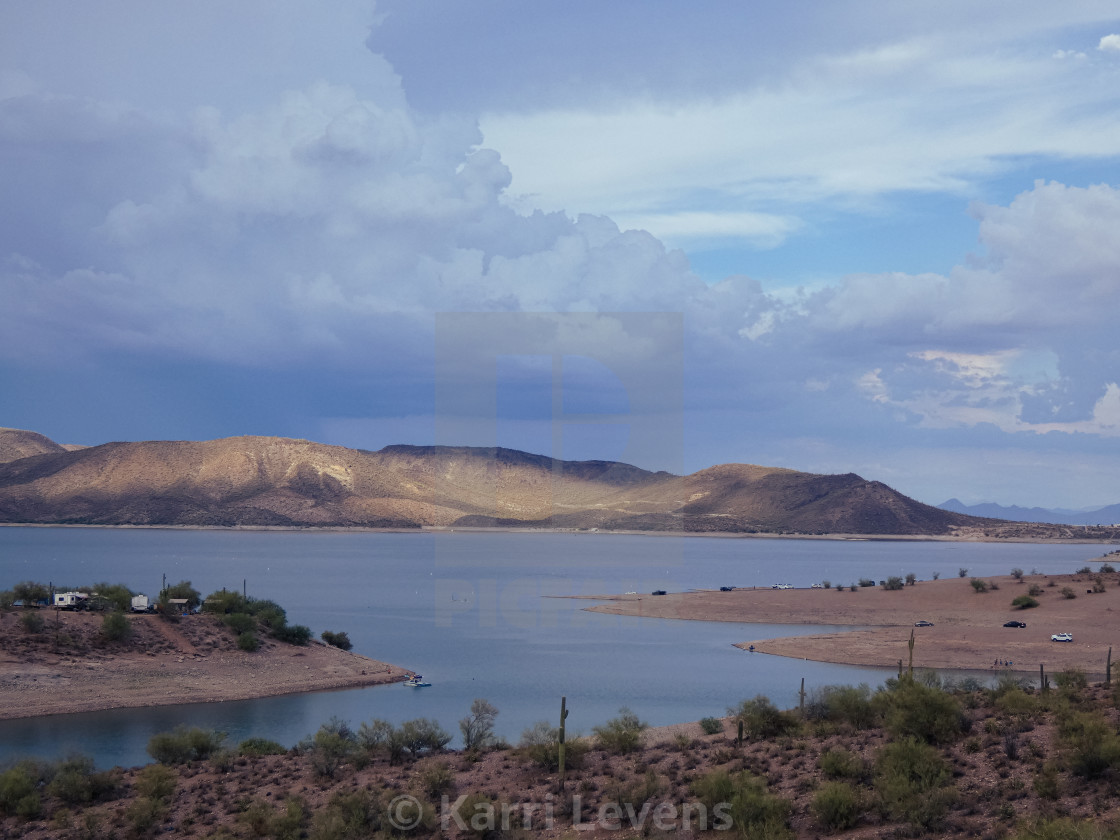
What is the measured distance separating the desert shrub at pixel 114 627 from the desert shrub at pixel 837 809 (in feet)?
115

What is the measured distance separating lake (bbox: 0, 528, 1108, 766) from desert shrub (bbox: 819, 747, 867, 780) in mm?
14313

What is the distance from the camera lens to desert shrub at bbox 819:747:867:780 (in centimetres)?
1694

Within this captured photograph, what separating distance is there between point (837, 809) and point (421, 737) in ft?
36.0

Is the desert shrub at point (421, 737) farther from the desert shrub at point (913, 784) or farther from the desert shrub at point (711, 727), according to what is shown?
the desert shrub at point (913, 784)

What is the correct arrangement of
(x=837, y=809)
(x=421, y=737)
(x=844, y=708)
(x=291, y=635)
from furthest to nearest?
(x=291, y=635)
(x=421, y=737)
(x=844, y=708)
(x=837, y=809)

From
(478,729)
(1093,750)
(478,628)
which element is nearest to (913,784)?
(1093,750)

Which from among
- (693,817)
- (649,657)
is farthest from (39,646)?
(693,817)

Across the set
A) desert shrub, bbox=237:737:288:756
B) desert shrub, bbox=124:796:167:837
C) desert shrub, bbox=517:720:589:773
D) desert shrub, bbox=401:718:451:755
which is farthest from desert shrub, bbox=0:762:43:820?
desert shrub, bbox=517:720:589:773

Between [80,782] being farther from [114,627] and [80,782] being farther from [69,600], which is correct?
[69,600]

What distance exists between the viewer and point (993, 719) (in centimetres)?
1877

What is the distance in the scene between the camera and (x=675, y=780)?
18.4 metres

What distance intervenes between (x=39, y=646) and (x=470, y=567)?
240 feet

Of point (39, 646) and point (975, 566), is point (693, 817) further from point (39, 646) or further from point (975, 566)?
point (975, 566)

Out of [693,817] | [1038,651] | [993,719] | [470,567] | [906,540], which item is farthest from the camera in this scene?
[906,540]
